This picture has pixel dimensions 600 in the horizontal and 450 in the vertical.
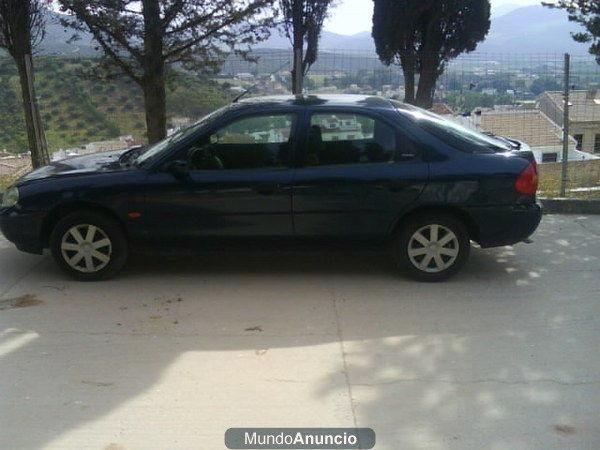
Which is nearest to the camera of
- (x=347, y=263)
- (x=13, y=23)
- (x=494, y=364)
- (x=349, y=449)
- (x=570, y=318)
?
(x=349, y=449)

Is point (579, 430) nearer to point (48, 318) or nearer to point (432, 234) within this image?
point (432, 234)

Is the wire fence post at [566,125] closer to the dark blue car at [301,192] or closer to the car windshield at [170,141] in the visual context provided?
the dark blue car at [301,192]

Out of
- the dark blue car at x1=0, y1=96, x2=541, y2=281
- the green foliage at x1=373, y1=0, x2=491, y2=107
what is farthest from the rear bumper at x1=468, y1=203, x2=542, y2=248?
the green foliage at x1=373, y1=0, x2=491, y2=107

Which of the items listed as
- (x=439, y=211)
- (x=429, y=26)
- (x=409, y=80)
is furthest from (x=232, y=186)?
(x=429, y=26)

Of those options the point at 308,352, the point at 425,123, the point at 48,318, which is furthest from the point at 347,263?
the point at 48,318

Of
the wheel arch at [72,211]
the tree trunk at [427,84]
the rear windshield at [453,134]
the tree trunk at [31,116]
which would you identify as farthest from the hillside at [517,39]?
the wheel arch at [72,211]

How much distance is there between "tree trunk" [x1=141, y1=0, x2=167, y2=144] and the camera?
796 cm

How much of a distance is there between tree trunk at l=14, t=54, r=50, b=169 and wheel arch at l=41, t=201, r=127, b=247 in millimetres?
3921

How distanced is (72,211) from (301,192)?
1.91m

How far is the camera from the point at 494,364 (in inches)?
151

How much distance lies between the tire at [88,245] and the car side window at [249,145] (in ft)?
3.00

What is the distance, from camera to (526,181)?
5020mm

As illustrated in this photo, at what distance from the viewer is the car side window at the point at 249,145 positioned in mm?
5066

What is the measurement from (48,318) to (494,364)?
10.4 ft
